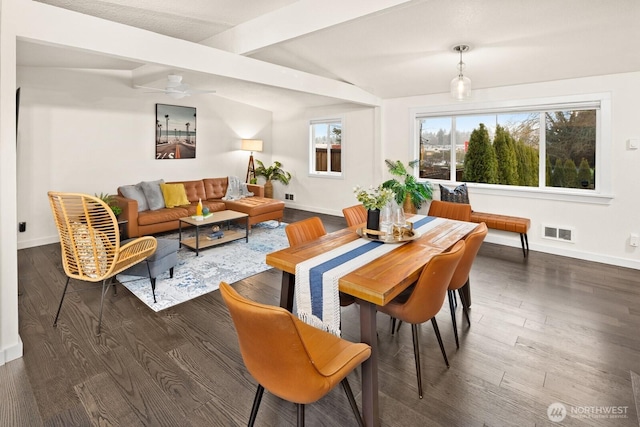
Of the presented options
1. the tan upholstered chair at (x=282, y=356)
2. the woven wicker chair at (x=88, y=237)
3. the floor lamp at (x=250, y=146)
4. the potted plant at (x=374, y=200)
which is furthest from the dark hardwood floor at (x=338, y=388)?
the floor lamp at (x=250, y=146)

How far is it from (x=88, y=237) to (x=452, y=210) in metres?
3.31

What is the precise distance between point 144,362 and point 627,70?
5663 millimetres

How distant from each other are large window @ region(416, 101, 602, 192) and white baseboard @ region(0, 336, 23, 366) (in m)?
5.60

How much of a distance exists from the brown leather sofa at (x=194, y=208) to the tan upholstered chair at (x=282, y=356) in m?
4.32

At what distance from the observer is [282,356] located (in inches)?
47.7

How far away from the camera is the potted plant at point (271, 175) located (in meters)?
7.95

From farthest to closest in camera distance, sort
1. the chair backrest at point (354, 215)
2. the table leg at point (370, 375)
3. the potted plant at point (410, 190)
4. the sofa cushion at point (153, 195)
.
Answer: the potted plant at point (410, 190)
the sofa cushion at point (153, 195)
the chair backrest at point (354, 215)
the table leg at point (370, 375)

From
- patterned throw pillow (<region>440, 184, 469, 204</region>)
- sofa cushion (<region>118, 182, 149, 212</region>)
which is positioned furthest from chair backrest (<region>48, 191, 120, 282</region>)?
patterned throw pillow (<region>440, 184, 469, 204</region>)

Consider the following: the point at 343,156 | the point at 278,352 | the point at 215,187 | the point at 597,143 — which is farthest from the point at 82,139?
the point at 597,143

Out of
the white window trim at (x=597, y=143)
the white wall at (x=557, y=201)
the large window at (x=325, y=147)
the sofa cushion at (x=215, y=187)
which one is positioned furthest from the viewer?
the large window at (x=325, y=147)

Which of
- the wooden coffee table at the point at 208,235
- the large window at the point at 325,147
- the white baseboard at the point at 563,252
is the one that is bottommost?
the white baseboard at the point at 563,252

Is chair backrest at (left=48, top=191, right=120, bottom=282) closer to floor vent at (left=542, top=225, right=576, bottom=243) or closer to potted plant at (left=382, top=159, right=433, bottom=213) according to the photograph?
potted plant at (left=382, top=159, right=433, bottom=213)

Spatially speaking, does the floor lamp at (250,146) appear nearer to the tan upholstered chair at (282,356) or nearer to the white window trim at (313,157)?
the white window trim at (313,157)

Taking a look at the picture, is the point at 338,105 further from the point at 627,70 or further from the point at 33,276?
the point at 33,276
